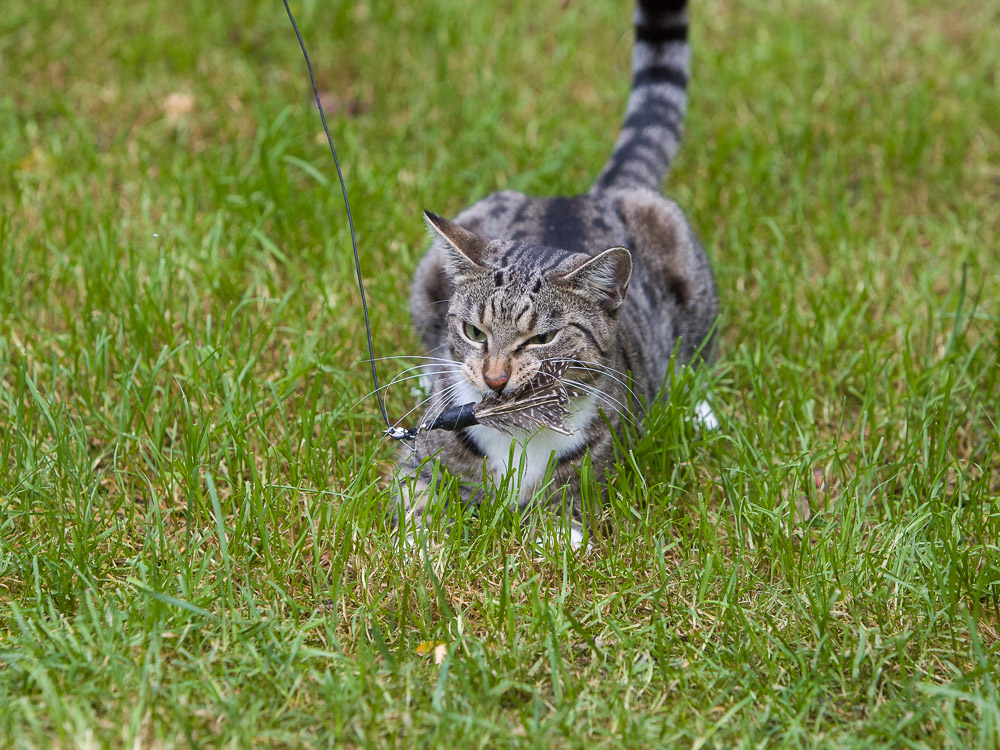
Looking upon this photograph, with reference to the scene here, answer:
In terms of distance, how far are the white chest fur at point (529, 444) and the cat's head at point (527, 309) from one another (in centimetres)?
11

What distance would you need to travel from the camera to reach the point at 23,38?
218 inches

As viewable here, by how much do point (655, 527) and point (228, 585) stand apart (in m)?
1.35

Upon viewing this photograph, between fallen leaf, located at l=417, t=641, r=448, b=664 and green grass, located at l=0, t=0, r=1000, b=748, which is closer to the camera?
green grass, located at l=0, t=0, r=1000, b=748

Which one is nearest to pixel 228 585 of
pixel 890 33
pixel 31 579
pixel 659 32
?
pixel 31 579

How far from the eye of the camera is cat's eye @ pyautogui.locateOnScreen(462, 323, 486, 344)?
3185mm

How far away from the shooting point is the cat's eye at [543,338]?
3.10m

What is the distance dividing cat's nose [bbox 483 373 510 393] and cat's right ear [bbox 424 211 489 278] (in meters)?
0.40

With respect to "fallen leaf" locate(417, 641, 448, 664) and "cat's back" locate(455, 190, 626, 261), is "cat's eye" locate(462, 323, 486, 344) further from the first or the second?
→ "fallen leaf" locate(417, 641, 448, 664)

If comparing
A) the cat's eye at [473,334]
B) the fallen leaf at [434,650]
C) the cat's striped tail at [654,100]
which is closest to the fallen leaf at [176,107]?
the cat's striped tail at [654,100]

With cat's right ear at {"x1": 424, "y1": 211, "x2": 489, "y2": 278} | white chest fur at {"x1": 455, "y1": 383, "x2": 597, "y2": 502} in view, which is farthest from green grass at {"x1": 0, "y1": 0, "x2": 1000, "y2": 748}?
cat's right ear at {"x1": 424, "y1": 211, "x2": 489, "y2": 278}

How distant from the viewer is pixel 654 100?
14.7 feet

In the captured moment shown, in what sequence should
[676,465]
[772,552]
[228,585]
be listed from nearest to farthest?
[228,585], [772,552], [676,465]

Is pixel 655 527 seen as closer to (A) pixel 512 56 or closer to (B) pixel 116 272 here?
(B) pixel 116 272

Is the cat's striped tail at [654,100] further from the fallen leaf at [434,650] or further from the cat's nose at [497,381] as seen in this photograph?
the fallen leaf at [434,650]
